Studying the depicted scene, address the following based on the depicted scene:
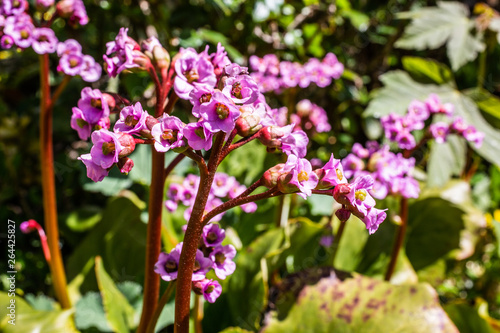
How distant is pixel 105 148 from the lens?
0.55 meters

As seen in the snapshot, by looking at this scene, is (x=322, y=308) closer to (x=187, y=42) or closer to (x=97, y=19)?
(x=187, y=42)

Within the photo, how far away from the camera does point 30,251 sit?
1.76 m

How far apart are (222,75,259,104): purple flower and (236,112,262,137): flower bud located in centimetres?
2

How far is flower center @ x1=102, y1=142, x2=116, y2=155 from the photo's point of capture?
0.55 meters

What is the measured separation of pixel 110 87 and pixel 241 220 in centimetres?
79

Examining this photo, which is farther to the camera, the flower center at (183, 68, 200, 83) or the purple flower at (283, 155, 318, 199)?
the flower center at (183, 68, 200, 83)

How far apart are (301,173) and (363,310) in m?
0.50

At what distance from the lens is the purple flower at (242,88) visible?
21.7 inches

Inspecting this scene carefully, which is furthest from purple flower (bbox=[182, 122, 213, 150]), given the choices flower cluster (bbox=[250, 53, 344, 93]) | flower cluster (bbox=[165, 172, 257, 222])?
flower cluster (bbox=[250, 53, 344, 93])

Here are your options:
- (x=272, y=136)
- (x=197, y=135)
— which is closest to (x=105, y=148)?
(x=197, y=135)

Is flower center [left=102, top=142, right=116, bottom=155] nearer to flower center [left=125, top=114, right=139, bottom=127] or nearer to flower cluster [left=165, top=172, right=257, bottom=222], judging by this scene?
flower center [left=125, top=114, right=139, bottom=127]

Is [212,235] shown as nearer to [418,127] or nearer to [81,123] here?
[81,123]

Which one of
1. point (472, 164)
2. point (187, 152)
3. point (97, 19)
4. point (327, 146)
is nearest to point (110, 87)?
point (97, 19)

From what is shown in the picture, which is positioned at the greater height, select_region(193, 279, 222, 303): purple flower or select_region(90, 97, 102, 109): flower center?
select_region(90, 97, 102, 109): flower center
